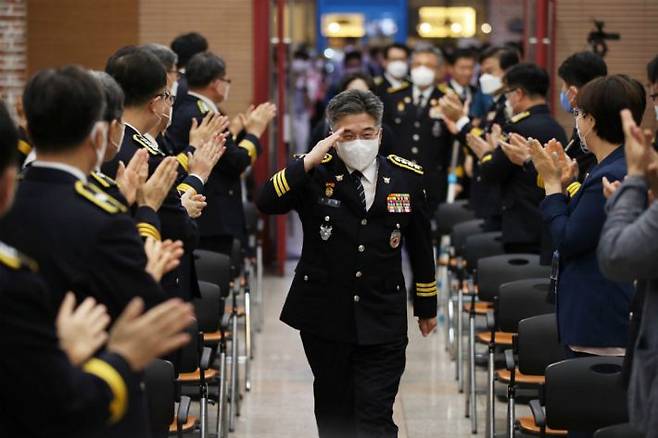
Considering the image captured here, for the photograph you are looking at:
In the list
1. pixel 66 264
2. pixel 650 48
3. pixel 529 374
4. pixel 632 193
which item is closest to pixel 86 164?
pixel 66 264

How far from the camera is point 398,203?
17.3 ft

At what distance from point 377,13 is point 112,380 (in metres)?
20.9

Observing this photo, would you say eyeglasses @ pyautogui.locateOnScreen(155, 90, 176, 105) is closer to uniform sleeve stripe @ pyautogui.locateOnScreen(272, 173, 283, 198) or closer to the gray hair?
uniform sleeve stripe @ pyautogui.locateOnScreen(272, 173, 283, 198)

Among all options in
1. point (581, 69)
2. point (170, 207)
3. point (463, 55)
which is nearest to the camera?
point (170, 207)

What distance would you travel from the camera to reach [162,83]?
202 inches

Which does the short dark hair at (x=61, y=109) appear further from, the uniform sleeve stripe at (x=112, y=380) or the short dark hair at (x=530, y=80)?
the short dark hair at (x=530, y=80)

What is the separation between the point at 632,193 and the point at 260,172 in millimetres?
8007

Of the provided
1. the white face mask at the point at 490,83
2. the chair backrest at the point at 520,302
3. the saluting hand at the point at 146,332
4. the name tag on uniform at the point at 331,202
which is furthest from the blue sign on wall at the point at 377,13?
the saluting hand at the point at 146,332

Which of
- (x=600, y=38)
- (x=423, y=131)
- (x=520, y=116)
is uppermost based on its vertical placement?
(x=600, y=38)

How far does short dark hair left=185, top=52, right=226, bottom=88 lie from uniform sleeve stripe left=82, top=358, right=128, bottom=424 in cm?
500

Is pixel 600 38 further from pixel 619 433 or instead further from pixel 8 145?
pixel 8 145

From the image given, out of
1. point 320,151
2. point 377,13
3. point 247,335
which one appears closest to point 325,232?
point 320,151

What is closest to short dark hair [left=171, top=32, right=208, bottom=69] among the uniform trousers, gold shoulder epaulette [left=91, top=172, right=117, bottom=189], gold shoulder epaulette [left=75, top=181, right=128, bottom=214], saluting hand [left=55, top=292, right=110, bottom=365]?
the uniform trousers

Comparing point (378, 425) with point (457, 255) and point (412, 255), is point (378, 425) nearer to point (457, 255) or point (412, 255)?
point (412, 255)
